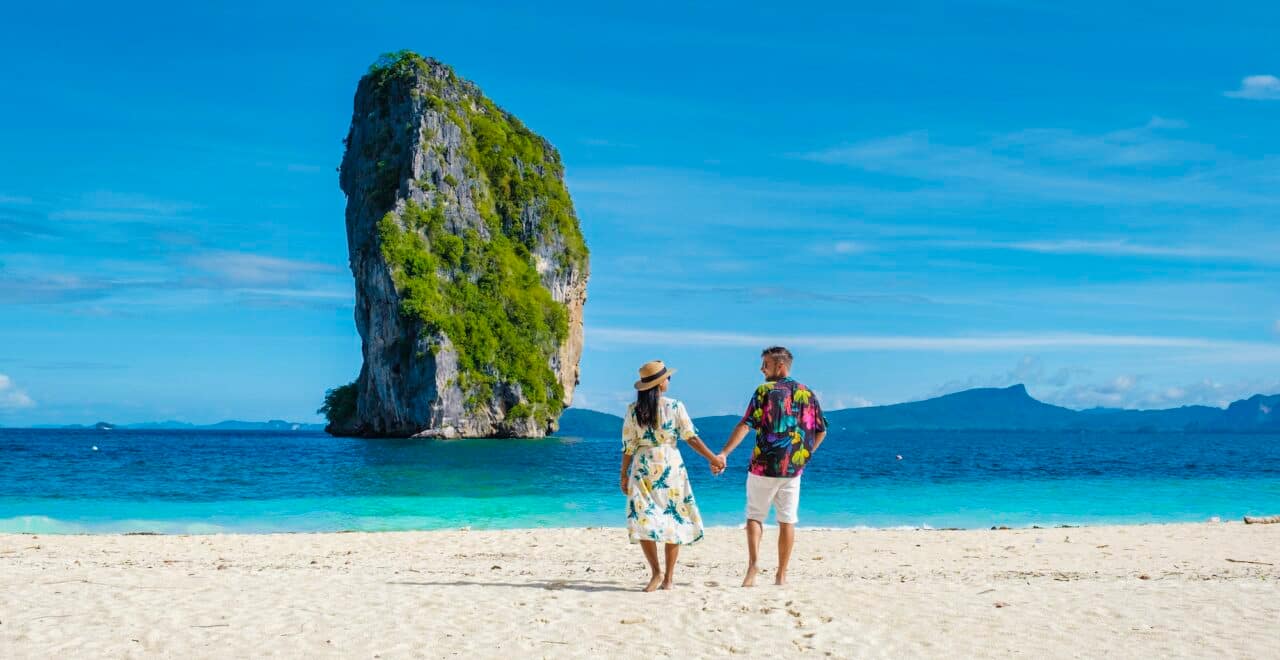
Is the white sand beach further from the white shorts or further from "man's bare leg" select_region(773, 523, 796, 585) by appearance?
the white shorts

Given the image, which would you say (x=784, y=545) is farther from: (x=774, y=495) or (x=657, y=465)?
(x=657, y=465)

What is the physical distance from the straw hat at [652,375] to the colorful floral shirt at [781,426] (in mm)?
714

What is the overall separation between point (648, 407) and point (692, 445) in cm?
47

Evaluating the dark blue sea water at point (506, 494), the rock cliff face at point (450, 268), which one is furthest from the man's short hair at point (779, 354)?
the rock cliff face at point (450, 268)

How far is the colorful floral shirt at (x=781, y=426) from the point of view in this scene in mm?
7305

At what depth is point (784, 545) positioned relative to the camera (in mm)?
7652

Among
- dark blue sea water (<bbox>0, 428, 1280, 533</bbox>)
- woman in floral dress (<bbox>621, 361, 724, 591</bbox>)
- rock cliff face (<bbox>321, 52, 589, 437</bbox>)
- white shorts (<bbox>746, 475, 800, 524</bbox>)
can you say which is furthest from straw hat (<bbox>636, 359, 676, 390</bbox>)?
rock cliff face (<bbox>321, 52, 589, 437</bbox>)

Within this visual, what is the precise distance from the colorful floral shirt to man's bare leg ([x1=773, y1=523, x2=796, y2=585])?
50 centimetres

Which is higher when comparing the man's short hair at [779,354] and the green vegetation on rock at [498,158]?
the green vegetation on rock at [498,158]

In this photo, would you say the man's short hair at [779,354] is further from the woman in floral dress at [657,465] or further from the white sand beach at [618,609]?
the white sand beach at [618,609]

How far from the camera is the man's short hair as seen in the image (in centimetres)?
745

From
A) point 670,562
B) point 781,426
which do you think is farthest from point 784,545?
point 781,426

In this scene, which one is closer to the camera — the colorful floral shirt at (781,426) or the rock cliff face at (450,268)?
the colorful floral shirt at (781,426)

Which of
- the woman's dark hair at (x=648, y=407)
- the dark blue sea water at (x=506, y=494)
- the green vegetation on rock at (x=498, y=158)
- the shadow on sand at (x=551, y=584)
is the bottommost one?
the dark blue sea water at (x=506, y=494)
